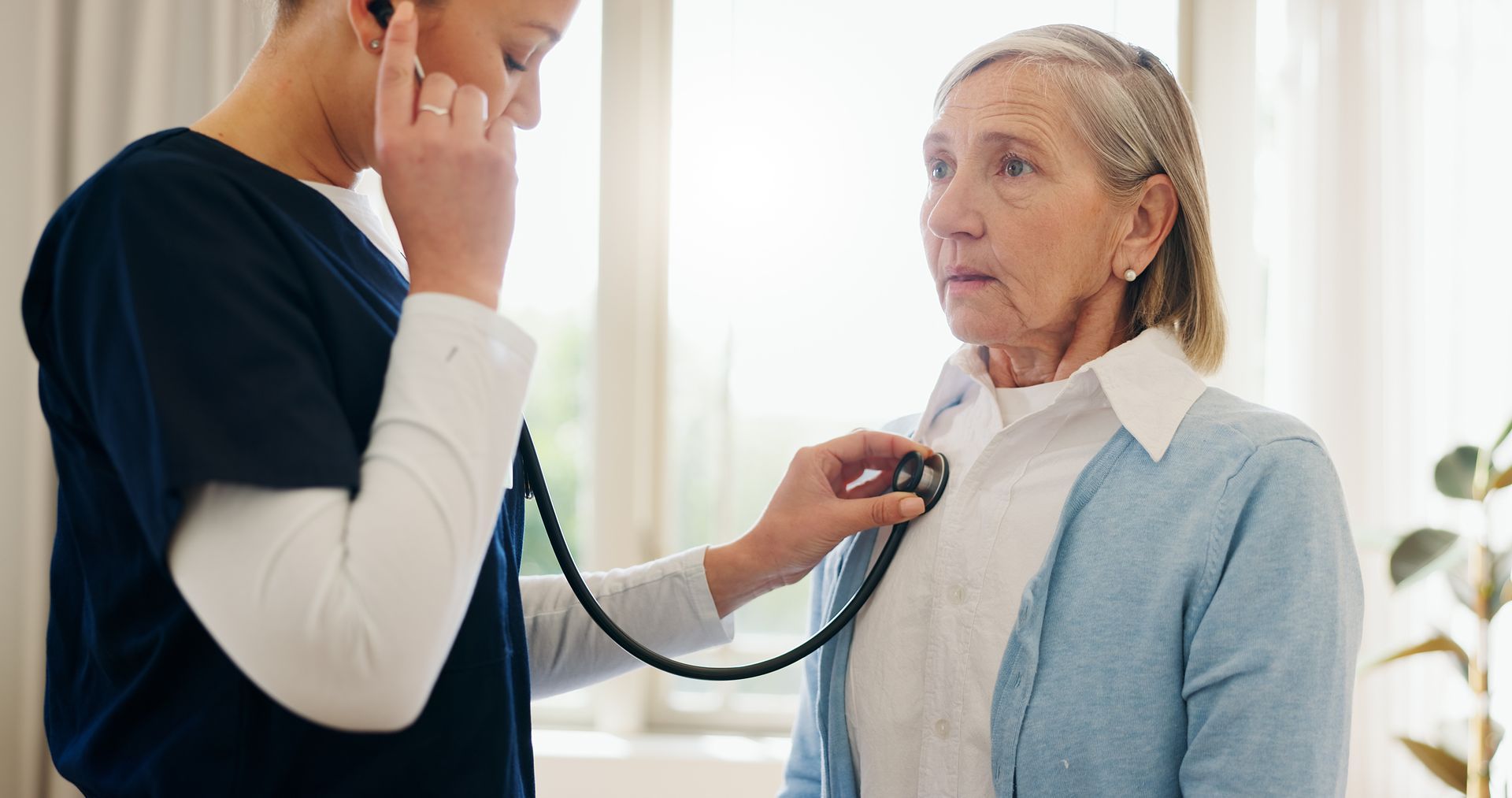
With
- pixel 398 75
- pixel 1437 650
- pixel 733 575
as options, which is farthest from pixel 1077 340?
pixel 1437 650

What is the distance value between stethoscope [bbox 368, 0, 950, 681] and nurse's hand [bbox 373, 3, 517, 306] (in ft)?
1.02

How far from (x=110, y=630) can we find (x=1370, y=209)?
2.44m

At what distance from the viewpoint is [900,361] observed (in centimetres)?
243

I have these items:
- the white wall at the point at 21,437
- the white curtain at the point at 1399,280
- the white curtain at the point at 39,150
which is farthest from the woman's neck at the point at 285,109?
the white curtain at the point at 1399,280

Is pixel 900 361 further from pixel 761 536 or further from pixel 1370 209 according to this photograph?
pixel 761 536

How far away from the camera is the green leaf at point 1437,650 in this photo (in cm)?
190

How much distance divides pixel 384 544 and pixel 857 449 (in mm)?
748

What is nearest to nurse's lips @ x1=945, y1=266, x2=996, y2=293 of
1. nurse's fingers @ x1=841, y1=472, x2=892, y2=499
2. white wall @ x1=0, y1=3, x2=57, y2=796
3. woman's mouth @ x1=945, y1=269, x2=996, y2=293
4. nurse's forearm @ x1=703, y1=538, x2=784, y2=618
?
woman's mouth @ x1=945, y1=269, x2=996, y2=293

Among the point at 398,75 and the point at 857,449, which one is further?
the point at 857,449

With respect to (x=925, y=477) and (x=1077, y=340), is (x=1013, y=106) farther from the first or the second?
(x=925, y=477)

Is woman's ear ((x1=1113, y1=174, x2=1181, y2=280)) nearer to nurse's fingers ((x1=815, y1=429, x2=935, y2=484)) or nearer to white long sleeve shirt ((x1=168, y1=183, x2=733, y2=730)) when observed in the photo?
nurse's fingers ((x1=815, y1=429, x2=935, y2=484))

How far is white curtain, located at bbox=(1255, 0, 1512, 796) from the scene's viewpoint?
87.8 inches

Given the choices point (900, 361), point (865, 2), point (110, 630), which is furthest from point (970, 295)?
point (865, 2)

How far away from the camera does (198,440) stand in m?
0.62
